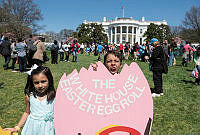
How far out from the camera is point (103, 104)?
1448mm

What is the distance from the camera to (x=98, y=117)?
1426 millimetres

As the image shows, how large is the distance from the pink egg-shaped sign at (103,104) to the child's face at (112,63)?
636 mm

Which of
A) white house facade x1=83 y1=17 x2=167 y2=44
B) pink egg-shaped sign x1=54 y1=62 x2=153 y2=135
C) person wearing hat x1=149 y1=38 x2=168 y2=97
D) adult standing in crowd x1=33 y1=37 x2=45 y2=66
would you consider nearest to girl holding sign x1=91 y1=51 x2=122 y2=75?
pink egg-shaped sign x1=54 y1=62 x2=153 y2=135

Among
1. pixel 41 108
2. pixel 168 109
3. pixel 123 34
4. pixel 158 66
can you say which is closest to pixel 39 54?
pixel 158 66

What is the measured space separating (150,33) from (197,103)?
134 ft

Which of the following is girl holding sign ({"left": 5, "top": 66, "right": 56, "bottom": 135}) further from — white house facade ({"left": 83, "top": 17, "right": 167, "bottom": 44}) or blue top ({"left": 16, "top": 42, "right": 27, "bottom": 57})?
white house facade ({"left": 83, "top": 17, "right": 167, "bottom": 44})

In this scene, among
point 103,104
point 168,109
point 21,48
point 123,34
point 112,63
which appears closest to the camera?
point 103,104

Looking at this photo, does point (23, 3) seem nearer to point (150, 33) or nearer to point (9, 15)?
point (9, 15)

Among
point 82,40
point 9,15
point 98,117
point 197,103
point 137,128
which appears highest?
point 9,15

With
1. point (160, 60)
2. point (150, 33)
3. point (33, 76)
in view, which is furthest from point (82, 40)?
point (33, 76)

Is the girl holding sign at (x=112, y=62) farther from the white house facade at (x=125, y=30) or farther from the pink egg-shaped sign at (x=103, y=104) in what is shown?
the white house facade at (x=125, y=30)

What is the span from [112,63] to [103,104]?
0.82 meters

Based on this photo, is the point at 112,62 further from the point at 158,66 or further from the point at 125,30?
the point at 125,30

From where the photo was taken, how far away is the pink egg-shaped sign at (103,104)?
1423 mm
